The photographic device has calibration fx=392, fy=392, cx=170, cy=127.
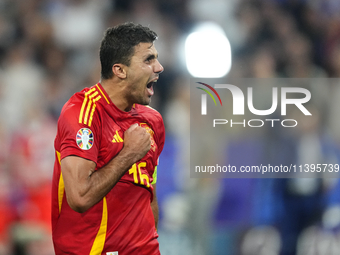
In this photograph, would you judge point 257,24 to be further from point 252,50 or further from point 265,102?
point 265,102

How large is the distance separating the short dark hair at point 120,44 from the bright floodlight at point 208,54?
2162 millimetres

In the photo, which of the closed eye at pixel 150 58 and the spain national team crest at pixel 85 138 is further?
the closed eye at pixel 150 58

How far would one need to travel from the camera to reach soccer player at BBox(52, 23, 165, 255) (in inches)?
81.4

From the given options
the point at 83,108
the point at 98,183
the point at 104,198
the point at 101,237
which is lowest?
the point at 101,237

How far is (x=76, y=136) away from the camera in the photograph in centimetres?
207

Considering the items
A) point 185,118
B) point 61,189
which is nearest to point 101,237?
point 61,189

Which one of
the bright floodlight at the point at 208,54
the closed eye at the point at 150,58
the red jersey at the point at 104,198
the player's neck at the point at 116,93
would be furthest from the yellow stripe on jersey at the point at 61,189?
the bright floodlight at the point at 208,54

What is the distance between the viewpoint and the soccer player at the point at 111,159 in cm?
207

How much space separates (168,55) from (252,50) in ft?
3.29

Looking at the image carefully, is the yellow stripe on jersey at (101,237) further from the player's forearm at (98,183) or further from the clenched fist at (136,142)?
the clenched fist at (136,142)

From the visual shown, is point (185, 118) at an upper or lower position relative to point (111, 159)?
upper

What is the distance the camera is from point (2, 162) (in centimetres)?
434

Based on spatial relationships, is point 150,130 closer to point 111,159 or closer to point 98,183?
point 111,159

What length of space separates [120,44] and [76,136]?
69cm
